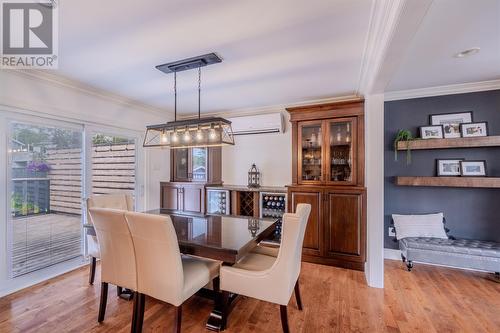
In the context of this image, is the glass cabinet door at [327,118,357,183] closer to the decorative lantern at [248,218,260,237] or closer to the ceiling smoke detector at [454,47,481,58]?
the ceiling smoke detector at [454,47,481,58]

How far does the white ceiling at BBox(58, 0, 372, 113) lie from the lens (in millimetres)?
1604

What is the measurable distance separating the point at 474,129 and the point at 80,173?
526cm

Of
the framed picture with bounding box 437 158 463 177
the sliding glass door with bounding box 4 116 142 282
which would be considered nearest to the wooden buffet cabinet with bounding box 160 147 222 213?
the sliding glass door with bounding box 4 116 142 282

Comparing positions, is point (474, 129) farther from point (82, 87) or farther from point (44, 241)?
point (44, 241)

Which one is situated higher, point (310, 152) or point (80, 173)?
point (310, 152)

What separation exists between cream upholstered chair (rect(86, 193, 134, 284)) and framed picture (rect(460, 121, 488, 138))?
14.8 ft

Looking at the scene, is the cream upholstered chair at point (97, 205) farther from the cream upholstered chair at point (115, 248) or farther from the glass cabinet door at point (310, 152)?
the glass cabinet door at point (310, 152)

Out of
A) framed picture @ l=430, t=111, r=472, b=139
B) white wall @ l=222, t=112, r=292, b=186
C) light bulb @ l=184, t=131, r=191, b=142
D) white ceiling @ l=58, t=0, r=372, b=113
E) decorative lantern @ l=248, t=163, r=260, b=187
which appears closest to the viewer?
white ceiling @ l=58, t=0, r=372, b=113

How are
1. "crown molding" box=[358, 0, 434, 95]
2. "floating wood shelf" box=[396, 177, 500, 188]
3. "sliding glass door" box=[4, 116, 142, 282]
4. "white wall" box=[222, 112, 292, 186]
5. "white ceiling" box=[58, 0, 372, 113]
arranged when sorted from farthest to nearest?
"white wall" box=[222, 112, 292, 186], "floating wood shelf" box=[396, 177, 500, 188], "sliding glass door" box=[4, 116, 142, 282], "white ceiling" box=[58, 0, 372, 113], "crown molding" box=[358, 0, 434, 95]

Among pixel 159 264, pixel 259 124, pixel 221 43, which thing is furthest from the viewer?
pixel 259 124

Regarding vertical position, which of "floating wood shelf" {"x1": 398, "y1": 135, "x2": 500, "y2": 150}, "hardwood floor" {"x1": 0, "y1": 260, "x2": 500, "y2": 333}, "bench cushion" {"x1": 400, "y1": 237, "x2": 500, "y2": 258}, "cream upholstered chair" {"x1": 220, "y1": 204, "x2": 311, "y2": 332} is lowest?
"hardwood floor" {"x1": 0, "y1": 260, "x2": 500, "y2": 333}

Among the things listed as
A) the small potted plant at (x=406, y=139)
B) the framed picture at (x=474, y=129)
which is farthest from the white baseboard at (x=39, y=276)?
the framed picture at (x=474, y=129)

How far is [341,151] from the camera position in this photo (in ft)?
10.9

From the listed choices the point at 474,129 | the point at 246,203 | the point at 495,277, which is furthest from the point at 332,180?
the point at 495,277
